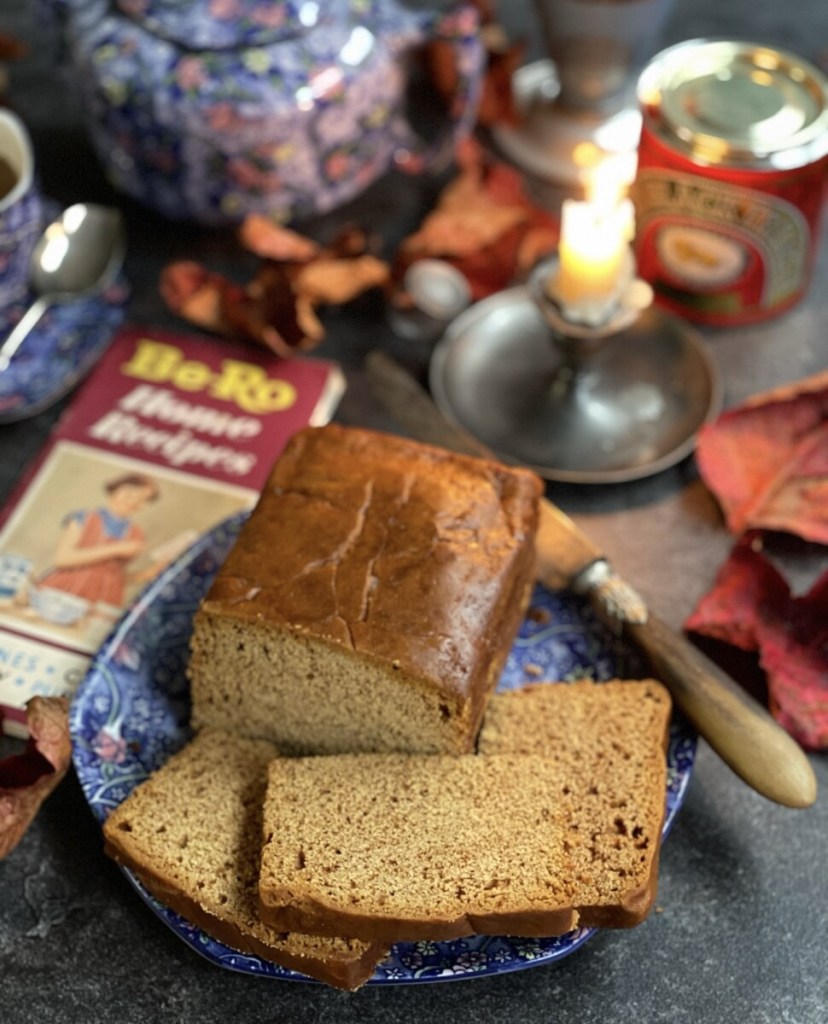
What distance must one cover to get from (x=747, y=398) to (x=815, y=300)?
0.78 ft

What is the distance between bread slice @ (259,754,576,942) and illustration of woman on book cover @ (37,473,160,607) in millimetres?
389

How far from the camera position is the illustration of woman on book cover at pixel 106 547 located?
5.01 feet

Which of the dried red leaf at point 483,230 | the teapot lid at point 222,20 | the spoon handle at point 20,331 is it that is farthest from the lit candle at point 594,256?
the spoon handle at point 20,331

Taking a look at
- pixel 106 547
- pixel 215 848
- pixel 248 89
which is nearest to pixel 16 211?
pixel 248 89

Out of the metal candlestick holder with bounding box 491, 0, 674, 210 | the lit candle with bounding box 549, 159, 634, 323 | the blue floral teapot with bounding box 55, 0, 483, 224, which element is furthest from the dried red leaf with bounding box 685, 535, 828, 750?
the blue floral teapot with bounding box 55, 0, 483, 224

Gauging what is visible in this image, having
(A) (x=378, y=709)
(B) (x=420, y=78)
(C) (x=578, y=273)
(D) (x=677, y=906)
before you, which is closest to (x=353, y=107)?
(B) (x=420, y=78)

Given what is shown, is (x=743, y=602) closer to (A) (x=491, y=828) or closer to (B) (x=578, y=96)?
(A) (x=491, y=828)

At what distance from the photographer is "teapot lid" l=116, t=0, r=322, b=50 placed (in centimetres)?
169

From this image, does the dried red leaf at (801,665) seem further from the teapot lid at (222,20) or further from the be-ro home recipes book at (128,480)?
the teapot lid at (222,20)

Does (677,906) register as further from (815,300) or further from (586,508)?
(815,300)

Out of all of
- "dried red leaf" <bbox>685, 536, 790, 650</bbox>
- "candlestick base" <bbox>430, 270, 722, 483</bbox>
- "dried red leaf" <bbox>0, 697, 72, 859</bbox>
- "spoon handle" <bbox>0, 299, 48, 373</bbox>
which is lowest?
"dried red leaf" <bbox>685, 536, 790, 650</bbox>

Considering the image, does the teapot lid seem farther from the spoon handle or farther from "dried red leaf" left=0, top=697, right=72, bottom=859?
"dried red leaf" left=0, top=697, right=72, bottom=859

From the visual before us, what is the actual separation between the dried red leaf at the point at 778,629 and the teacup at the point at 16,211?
992 mm

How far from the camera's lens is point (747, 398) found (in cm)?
177
